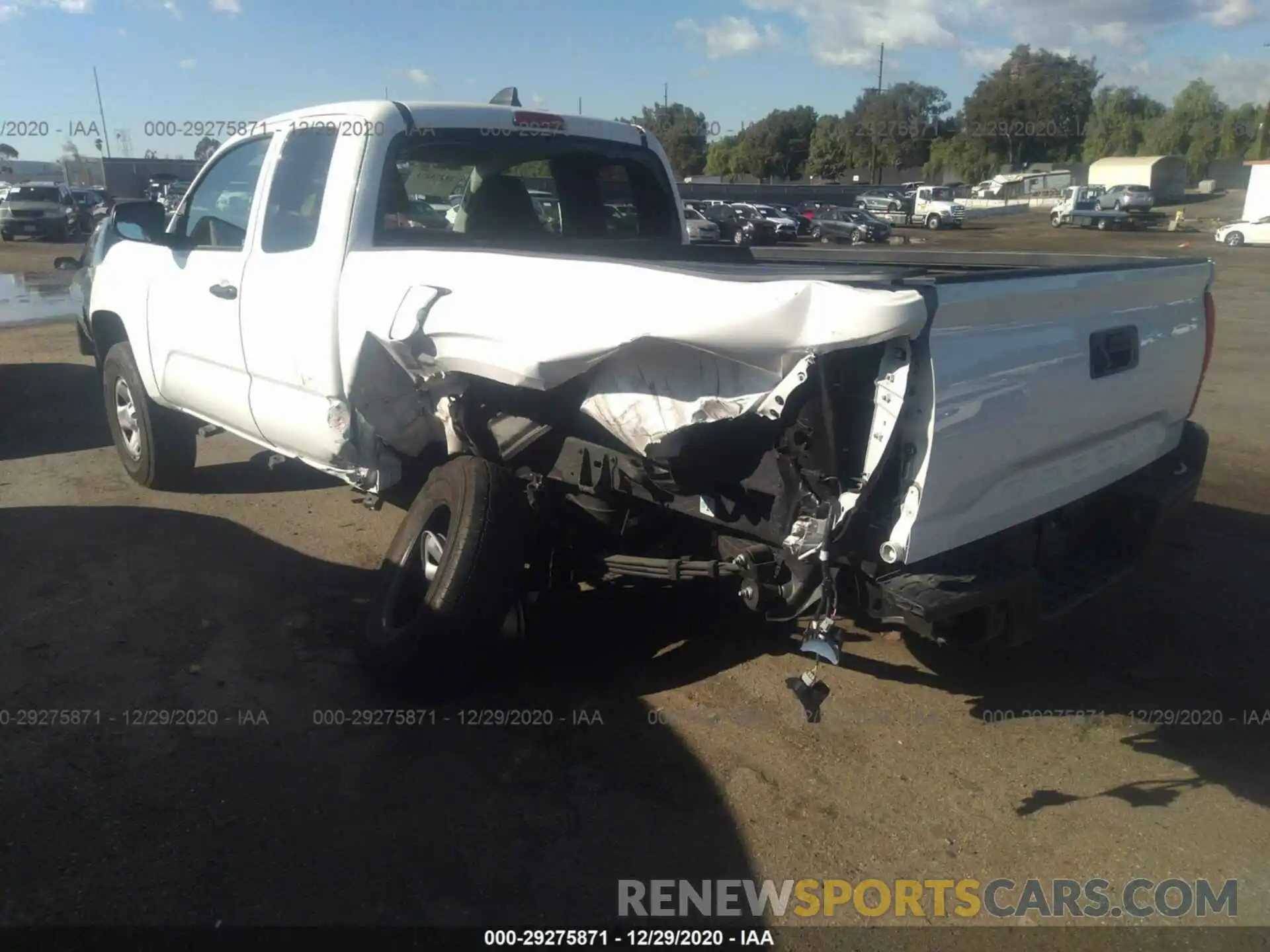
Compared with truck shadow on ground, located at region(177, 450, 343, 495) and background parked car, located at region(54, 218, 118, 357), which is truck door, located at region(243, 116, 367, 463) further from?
background parked car, located at region(54, 218, 118, 357)

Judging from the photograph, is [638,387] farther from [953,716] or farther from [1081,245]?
[1081,245]

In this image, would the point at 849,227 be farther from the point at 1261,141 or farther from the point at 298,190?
the point at 1261,141

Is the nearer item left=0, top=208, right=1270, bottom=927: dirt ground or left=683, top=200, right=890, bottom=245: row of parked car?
left=0, top=208, right=1270, bottom=927: dirt ground

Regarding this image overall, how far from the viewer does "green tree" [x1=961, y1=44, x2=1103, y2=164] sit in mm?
75125

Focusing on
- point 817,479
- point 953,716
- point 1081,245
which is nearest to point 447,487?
point 817,479

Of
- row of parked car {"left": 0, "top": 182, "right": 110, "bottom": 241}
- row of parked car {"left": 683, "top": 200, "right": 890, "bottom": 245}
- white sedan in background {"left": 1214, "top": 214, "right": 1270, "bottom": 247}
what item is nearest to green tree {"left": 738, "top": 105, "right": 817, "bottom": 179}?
row of parked car {"left": 683, "top": 200, "right": 890, "bottom": 245}

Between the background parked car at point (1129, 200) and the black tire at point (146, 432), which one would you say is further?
the background parked car at point (1129, 200)

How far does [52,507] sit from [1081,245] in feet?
120

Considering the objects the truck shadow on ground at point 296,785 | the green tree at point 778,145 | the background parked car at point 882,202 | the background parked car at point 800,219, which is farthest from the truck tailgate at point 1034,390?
the green tree at point 778,145

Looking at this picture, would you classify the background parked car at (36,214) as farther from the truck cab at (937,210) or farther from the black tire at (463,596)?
the truck cab at (937,210)

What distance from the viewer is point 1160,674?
422 centimetres

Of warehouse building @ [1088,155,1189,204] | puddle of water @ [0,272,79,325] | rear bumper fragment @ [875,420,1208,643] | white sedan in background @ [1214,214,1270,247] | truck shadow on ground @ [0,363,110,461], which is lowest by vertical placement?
puddle of water @ [0,272,79,325]

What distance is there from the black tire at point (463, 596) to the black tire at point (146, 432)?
9.34 ft

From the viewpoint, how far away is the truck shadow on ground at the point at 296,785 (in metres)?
2.88
